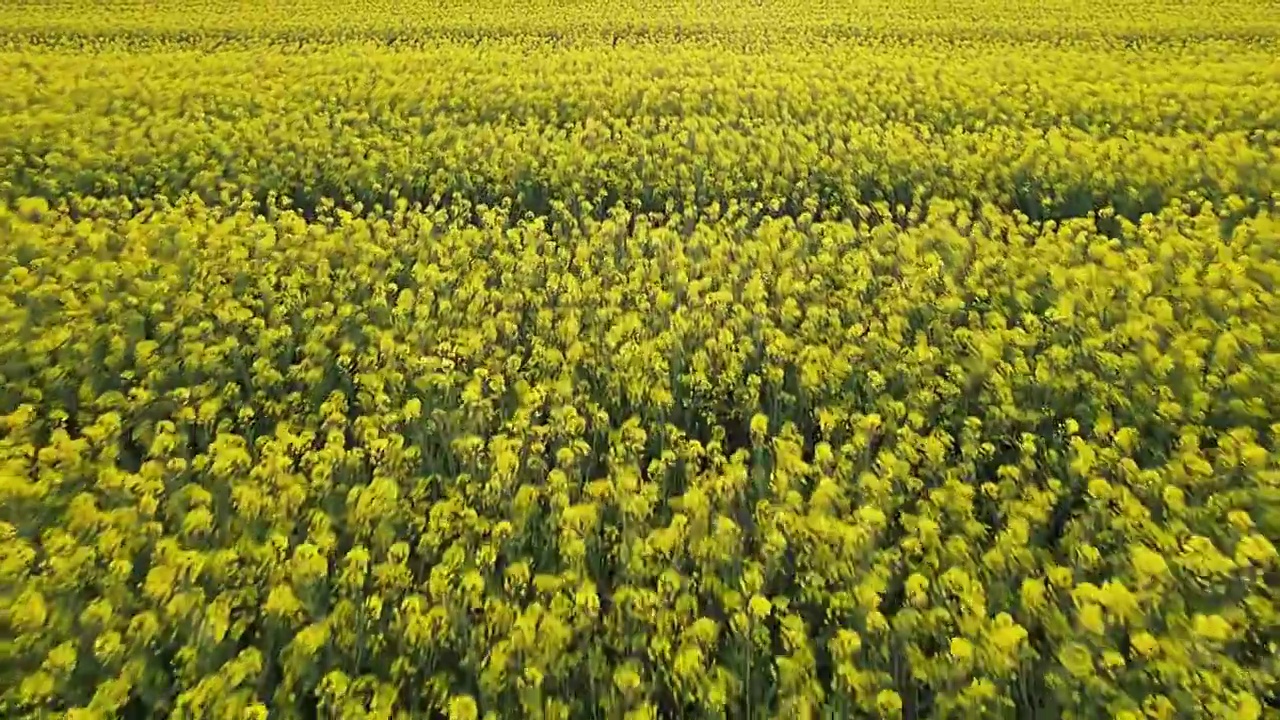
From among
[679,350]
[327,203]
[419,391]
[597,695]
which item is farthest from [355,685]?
[327,203]

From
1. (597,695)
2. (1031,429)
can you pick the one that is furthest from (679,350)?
(597,695)

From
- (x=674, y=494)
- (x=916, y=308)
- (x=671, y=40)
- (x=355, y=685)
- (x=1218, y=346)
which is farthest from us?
(x=671, y=40)

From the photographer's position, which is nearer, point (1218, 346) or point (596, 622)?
point (596, 622)

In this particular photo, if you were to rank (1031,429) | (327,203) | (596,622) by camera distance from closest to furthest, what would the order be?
(596,622), (1031,429), (327,203)

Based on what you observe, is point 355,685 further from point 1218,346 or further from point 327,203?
point 327,203

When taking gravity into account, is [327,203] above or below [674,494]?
above

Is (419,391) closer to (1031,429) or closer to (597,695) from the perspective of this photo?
(597,695)
